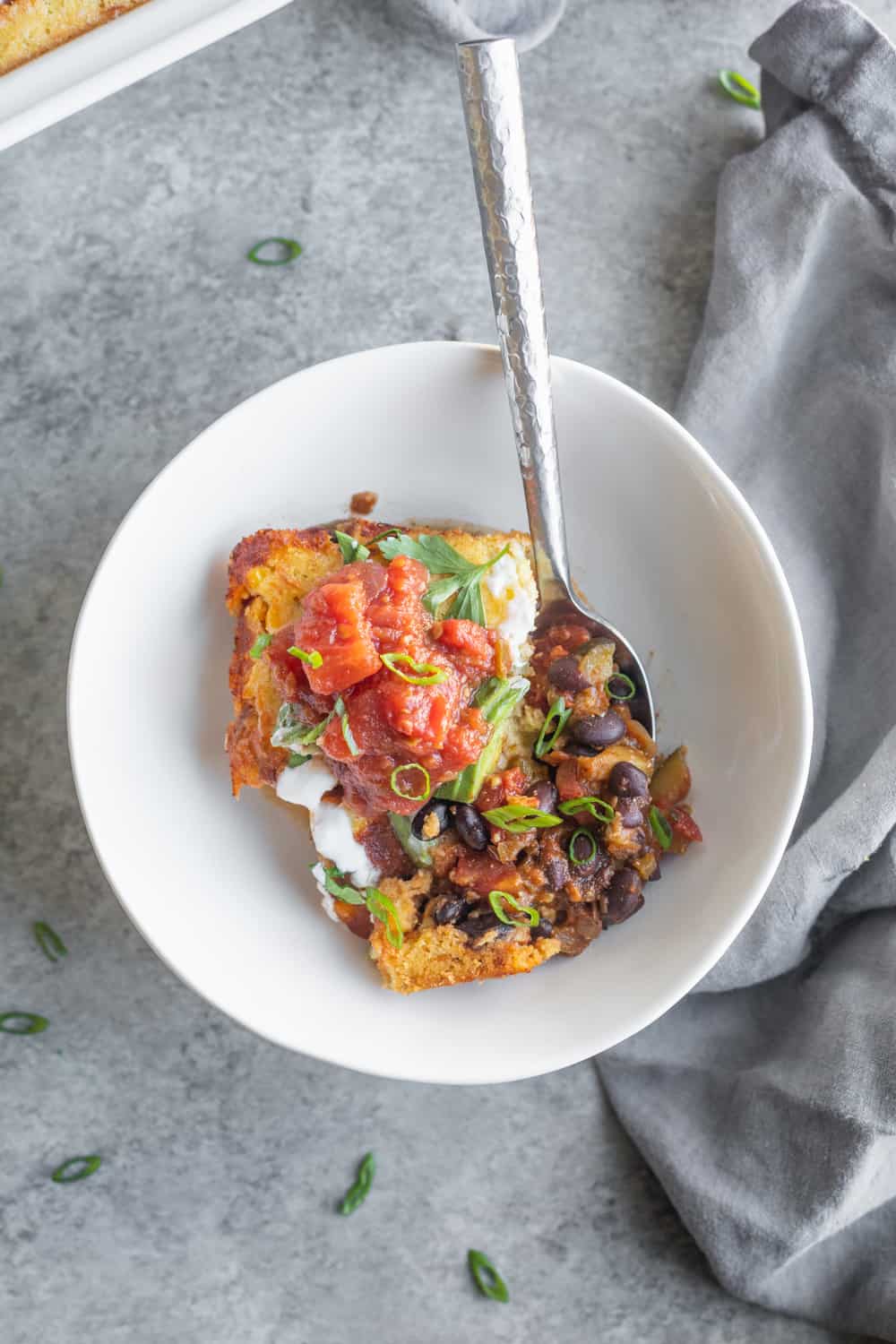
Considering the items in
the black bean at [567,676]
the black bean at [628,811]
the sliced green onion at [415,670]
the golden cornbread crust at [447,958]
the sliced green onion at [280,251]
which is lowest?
the golden cornbread crust at [447,958]

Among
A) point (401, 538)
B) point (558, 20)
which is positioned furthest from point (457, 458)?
point (558, 20)

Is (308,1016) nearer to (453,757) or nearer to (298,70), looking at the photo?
(453,757)

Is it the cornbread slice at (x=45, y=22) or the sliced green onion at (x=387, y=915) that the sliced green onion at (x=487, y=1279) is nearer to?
the sliced green onion at (x=387, y=915)

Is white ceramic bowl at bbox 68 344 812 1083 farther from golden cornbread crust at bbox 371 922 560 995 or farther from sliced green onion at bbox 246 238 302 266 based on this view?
sliced green onion at bbox 246 238 302 266

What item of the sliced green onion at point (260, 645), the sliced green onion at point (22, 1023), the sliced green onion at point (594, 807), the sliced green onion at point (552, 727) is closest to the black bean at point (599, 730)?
the sliced green onion at point (552, 727)

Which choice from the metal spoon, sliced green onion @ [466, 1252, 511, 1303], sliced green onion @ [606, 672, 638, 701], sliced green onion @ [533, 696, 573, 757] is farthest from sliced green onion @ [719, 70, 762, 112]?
sliced green onion @ [466, 1252, 511, 1303]
